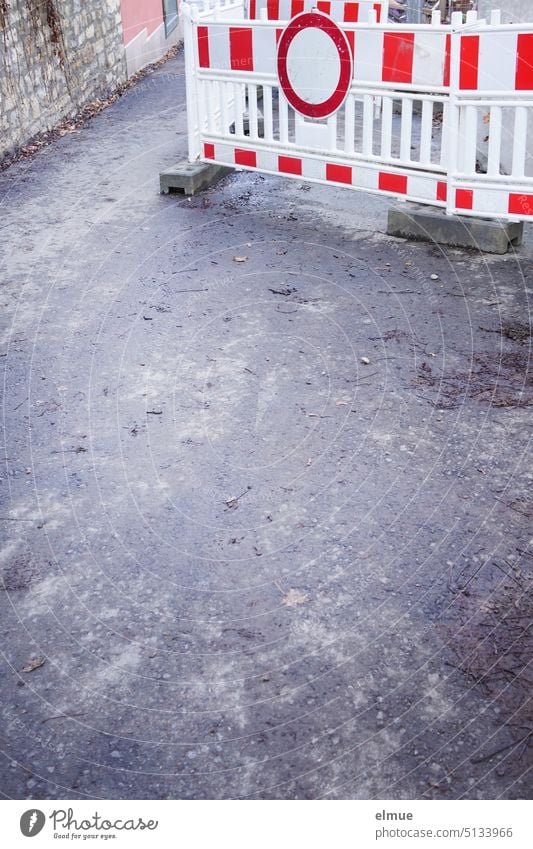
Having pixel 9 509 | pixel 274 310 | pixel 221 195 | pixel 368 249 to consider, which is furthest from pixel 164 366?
pixel 221 195

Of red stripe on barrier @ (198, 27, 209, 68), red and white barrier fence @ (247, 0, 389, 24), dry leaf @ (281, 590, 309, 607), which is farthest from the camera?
red and white barrier fence @ (247, 0, 389, 24)

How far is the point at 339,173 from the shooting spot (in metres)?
7.33

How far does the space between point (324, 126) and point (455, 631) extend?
5.18 m

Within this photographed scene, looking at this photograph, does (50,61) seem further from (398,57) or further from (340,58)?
(398,57)

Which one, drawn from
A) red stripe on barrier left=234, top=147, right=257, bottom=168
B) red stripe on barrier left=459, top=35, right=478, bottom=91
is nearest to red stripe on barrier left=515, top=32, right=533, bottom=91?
red stripe on barrier left=459, top=35, right=478, bottom=91

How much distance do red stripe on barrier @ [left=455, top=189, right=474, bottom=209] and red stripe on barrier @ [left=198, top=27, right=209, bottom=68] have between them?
2.86 m

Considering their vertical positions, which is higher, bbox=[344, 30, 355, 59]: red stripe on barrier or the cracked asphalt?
bbox=[344, 30, 355, 59]: red stripe on barrier

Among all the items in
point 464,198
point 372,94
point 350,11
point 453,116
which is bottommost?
point 464,198

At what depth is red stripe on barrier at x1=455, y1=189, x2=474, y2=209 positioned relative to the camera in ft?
21.2

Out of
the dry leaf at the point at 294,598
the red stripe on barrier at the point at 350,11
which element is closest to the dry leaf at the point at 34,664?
the dry leaf at the point at 294,598

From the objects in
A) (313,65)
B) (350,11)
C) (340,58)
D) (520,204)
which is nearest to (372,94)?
(340,58)

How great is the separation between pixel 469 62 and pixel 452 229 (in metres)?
1.22

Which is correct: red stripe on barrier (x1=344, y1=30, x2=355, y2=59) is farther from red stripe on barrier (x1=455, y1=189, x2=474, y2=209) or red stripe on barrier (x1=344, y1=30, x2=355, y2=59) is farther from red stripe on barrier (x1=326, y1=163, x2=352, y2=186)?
red stripe on barrier (x1=455, y1=189, x2=474, y2=209)

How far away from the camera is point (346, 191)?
27.8 feet
